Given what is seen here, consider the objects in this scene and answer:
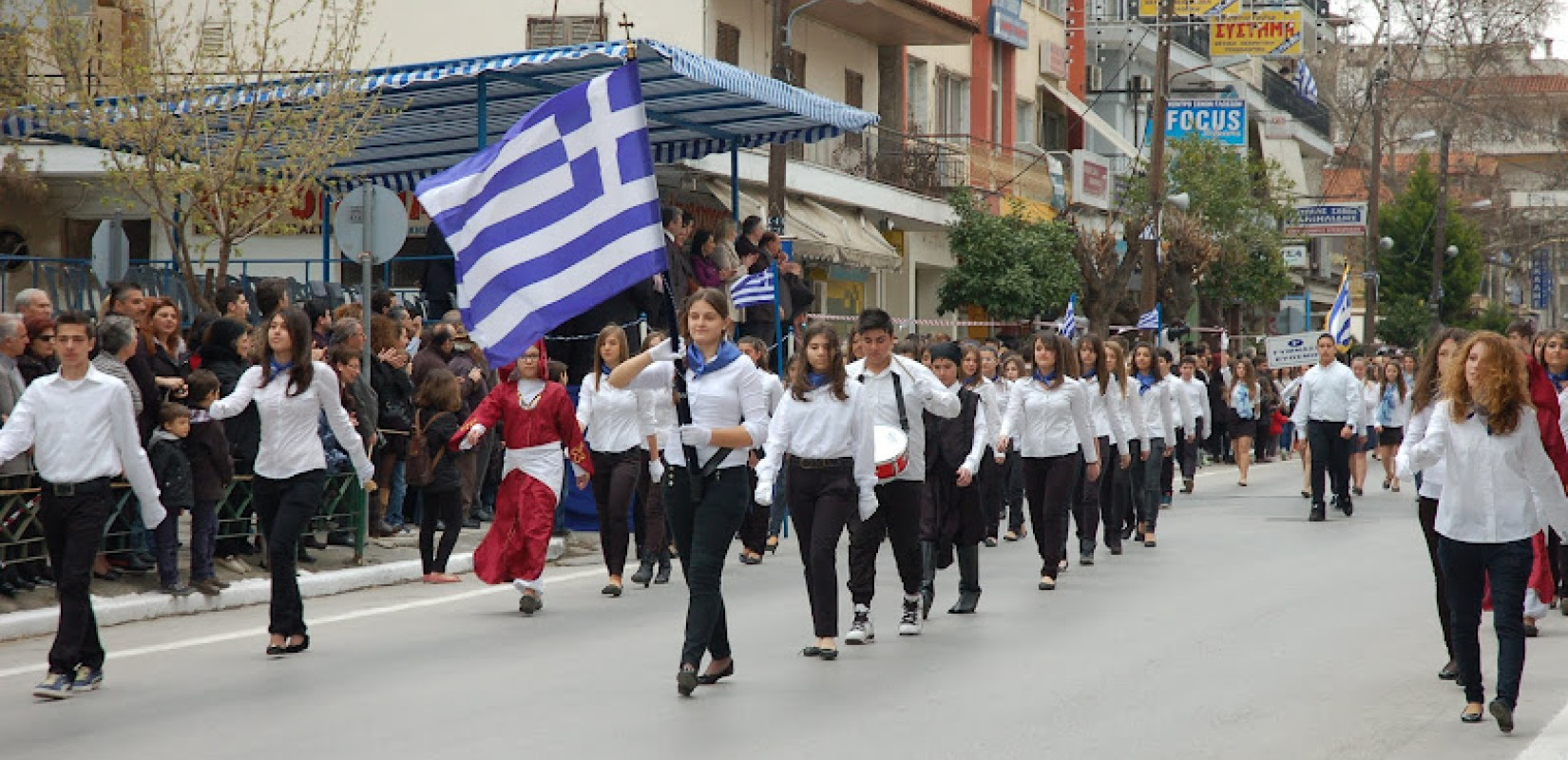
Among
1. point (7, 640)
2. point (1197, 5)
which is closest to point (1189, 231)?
point (1197, 5)

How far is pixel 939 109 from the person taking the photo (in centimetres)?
3950

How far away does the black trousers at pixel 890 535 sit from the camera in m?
11.0

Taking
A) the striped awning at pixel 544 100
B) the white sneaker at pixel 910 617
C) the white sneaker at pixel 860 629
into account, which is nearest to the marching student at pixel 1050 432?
the white sneaker at pixel 910 617

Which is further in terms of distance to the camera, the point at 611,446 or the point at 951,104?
the point at 951,104

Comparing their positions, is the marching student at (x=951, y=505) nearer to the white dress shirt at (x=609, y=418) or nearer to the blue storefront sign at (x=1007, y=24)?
the white dress shirt at (x=609, y=418)

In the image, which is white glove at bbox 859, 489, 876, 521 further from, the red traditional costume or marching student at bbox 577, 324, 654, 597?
marching student at bbox 577, 324, 654, 597

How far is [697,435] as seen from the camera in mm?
8984

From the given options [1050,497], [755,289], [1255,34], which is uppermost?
[1255,34]

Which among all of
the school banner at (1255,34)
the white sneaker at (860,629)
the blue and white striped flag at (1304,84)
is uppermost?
the blue and white striped flag at (1304,84)

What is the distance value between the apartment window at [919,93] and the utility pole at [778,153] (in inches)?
545

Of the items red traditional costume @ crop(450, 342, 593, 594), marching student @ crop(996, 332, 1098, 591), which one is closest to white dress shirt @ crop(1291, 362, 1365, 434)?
marching student @ crop(996, 332, 1098, 591)

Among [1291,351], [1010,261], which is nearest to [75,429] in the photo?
[1291,351]

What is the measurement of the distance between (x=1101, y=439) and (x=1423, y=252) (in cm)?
6038

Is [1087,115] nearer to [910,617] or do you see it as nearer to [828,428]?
[910,617]
